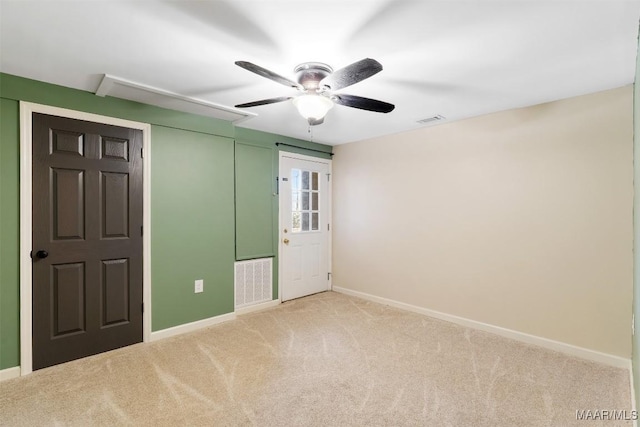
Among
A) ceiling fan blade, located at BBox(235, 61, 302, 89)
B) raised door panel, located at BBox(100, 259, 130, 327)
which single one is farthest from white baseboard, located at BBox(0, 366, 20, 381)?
ceiling fan blade, located at BBox(235, 61, 302, 89)

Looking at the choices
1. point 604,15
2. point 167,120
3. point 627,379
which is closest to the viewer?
point 604,15

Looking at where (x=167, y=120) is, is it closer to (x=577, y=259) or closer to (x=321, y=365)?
(x=321, y=365)

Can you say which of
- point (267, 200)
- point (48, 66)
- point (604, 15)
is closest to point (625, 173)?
point (604, 15)

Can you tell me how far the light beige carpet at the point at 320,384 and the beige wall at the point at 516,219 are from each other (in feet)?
1.40

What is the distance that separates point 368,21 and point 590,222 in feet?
8.56

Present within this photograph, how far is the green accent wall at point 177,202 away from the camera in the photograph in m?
2.32

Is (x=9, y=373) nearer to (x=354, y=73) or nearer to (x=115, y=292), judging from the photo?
(x=115, y=292)

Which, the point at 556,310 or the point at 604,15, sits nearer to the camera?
the point at 604,15

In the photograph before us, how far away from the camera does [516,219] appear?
3076 mm

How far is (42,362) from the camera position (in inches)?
96.1

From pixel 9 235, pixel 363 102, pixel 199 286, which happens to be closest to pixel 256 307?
pixel 199 286

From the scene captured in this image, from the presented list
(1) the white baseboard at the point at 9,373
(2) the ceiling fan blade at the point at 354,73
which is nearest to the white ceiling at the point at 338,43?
(2) the ceiling fan blade at the point at 354,73

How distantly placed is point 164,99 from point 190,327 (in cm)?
234

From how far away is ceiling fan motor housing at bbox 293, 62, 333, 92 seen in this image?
202 cm
